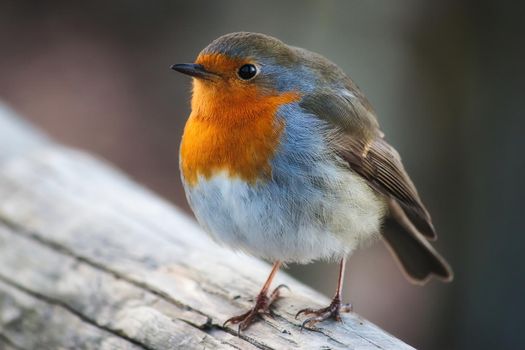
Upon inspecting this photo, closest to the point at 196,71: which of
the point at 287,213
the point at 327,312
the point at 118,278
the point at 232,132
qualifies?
the point at 232,132

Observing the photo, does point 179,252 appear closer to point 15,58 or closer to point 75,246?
point 75,246

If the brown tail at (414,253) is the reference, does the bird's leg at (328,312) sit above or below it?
below

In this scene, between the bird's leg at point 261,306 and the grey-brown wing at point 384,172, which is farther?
the grey-brown wing at point 384,172

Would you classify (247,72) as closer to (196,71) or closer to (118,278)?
(196,71)

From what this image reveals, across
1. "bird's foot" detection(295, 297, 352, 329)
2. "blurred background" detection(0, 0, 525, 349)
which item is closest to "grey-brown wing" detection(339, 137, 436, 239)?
"bird's foot" detection(295, 297, 352, 329)

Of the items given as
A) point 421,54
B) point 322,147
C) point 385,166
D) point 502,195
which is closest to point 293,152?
point 322,147

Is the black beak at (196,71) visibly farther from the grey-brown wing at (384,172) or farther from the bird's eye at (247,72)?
the grey-brown wing at (384,172)

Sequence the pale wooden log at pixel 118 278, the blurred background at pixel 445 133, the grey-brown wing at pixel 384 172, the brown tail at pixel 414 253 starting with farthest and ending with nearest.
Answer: the blurred background at pixel 445 133, the brown tail at pixel 414 253, the grey-brown wing at pixel 384 172, the pale wooden log at pixel 118 278

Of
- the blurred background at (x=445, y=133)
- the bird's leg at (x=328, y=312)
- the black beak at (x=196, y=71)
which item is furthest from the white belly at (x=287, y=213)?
the blurred background at (x=445, y=133)
